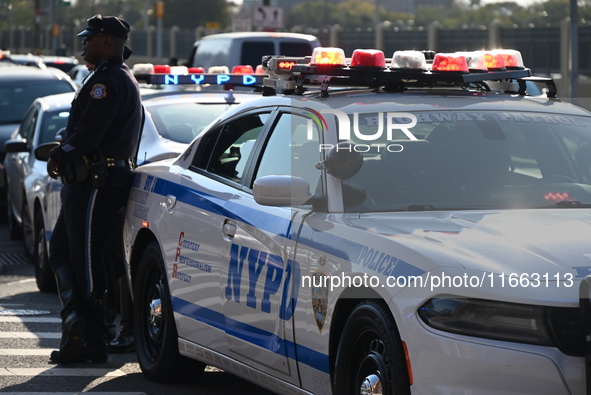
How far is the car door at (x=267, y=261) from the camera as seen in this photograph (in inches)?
201

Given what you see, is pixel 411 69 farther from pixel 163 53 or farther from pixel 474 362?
pixel 163 53

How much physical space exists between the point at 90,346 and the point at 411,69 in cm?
266

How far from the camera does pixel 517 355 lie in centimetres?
394

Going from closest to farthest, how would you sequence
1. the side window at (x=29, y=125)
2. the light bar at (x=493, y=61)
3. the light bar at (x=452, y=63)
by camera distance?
the light bar at (x=452, y=63), the light bar at (x=493, y=61), the side window at (x=29, y=125)

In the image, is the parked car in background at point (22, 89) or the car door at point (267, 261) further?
the parked car in background at point (22, 89)

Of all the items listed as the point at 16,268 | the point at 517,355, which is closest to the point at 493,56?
the point at 517,355

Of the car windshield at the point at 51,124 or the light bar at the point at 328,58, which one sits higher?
the light bar at the point at 328,58

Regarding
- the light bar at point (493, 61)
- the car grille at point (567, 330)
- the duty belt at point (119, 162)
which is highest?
the light bar at point (493, 61)

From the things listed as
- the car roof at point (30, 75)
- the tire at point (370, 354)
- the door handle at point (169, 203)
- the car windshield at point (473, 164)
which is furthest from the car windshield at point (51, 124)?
the tire at point (370, 354)

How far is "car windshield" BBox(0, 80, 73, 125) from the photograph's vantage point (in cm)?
1630

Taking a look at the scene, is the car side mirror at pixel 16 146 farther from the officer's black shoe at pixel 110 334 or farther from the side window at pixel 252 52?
the side window at pixel 252 52

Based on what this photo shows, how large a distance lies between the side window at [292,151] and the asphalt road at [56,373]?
4.59 feet

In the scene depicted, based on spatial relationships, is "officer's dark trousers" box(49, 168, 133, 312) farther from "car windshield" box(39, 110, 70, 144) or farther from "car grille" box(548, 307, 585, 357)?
"car windshield" box(39, 110, 70, 144)

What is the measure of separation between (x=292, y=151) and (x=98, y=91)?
1868 millimetres
